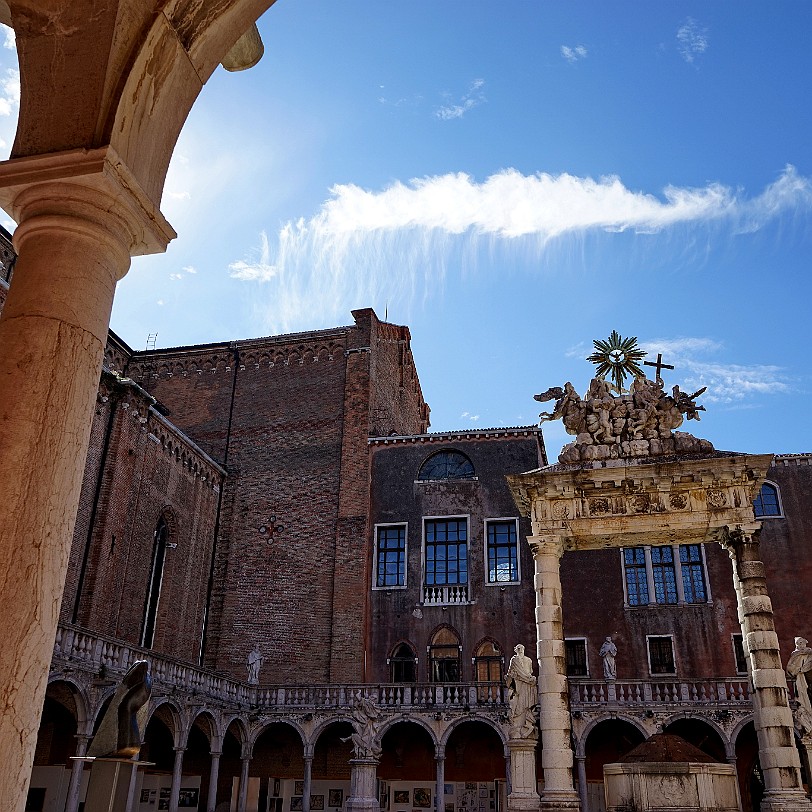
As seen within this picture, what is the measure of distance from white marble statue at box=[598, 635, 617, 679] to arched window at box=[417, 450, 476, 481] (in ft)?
27.0

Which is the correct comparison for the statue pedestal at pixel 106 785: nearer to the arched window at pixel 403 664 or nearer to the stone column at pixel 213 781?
the stone column at pixel 213 781

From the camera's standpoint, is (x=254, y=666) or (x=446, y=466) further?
(x=446, y=466)

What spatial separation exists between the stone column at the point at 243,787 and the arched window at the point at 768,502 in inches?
774

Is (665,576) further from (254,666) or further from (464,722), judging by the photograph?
(254,666)

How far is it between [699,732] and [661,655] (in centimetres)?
270

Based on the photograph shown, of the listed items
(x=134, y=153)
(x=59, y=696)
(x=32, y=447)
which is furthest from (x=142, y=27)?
(x=59, y=696)

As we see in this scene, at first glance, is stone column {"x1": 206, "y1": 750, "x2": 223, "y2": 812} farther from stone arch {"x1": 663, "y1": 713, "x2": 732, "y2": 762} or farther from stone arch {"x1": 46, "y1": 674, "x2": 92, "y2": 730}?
stone arch {"x1": 663, "y1": 713, "x2": 732, "y2": 762}

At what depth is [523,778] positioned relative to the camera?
14602 mm

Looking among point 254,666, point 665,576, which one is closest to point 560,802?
point 665,576

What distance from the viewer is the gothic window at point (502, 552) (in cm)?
2975

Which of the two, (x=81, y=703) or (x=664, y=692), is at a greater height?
(x=664, y=692)

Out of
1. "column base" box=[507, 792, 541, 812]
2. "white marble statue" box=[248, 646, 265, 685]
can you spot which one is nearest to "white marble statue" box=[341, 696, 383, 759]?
"white marble statue" box=[248, 646, 265, 685]

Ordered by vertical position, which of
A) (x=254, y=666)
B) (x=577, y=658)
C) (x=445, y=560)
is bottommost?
(x=254, y=666)

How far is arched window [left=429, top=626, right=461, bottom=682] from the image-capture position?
2889cm
